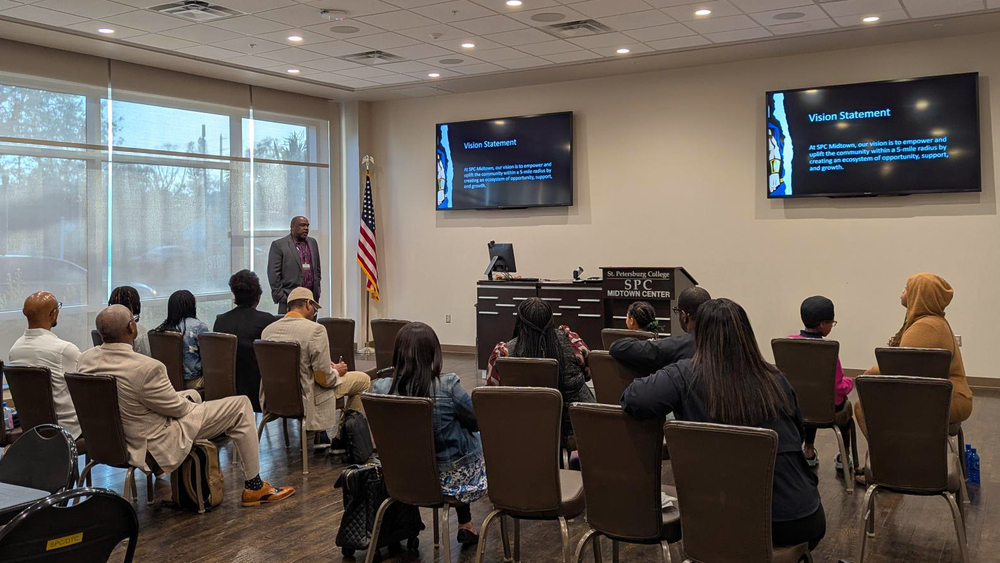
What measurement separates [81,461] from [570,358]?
3.70 m

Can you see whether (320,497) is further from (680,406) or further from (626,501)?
(680,406)

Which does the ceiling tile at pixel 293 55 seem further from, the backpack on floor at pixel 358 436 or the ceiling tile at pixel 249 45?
the backpack on floor at pixel 358 436

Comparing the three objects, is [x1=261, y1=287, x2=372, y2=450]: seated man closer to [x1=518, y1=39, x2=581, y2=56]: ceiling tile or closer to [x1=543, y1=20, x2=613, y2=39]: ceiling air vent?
[x1=543, y1=20, x2=613, y2=39]: ceiling air vent

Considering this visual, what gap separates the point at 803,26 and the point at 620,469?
6122mm

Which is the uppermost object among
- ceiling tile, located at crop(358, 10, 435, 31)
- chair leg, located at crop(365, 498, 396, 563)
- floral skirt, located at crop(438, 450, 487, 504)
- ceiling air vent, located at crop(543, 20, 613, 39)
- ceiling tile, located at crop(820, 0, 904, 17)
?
ceiling air vent, located at crop(543, 20, 613, 39)

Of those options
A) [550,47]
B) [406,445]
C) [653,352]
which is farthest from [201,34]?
[653,352]

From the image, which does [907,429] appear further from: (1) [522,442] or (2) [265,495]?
(2) [265,495]

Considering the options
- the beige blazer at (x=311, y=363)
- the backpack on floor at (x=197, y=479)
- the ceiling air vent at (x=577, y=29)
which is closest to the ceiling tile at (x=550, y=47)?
the ceiling air vent at (x=577, y=29)

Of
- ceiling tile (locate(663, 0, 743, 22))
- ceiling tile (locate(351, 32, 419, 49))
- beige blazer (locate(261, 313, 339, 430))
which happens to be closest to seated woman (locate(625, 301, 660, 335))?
beige blazer (locate(261, 313, 339, 430))

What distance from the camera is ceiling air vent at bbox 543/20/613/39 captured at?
304 inches

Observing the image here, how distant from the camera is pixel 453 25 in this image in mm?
7699

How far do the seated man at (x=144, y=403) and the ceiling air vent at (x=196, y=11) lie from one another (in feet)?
11.1

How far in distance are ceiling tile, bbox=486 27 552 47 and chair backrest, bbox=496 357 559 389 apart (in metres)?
4.36

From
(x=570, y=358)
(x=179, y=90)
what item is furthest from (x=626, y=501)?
(x=179, y=90)
